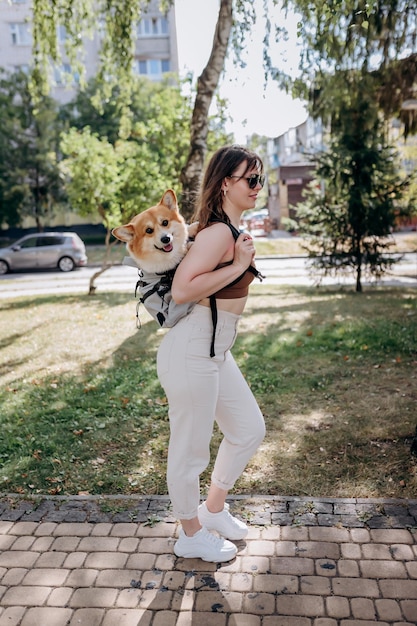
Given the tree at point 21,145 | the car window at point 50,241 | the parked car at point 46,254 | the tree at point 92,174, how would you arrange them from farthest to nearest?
the tree at point 21,145
the car window at point 50,241
the parked car at point 46,254
the tree at point 92,174

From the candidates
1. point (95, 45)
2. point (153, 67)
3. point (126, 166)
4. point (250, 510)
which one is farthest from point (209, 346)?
point (153, 67)

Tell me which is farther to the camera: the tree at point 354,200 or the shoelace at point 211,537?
the tree at point 354,200

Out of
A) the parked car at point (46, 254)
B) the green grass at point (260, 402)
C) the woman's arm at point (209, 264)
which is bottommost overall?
the parked car at point (46, 254)

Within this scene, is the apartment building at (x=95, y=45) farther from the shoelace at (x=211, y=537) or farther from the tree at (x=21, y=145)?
the shoelace at (x=211, y=537)

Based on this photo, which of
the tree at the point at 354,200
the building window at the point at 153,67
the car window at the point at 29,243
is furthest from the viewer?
the building window at the point at 153,67

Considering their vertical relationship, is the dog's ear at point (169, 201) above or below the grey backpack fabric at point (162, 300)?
above

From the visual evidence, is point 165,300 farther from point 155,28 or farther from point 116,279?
point 155,28

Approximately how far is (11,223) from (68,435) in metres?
31.4

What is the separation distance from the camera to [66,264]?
24.9 metres

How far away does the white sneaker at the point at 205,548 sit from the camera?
318 centimetres

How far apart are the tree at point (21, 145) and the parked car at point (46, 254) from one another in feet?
28.2

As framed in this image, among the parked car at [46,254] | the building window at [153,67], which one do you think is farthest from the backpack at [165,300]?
the building window at [153,67]

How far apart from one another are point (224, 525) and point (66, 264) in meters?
22.7

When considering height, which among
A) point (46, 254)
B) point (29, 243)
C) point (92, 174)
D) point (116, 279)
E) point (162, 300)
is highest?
point (92, 174)
